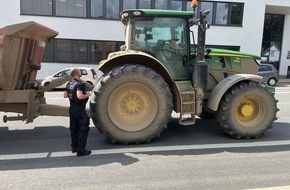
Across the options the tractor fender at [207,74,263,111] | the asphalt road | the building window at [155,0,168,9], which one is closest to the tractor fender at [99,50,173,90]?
the tractor fender at [207,74,263,111]

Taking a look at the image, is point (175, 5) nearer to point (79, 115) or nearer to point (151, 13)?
point (151, 13)

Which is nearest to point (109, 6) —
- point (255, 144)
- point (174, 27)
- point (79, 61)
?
point (79, 61)

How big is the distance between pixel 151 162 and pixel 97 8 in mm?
17115

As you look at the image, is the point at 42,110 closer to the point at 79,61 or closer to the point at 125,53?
the point at 125,53

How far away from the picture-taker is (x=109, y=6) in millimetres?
20094

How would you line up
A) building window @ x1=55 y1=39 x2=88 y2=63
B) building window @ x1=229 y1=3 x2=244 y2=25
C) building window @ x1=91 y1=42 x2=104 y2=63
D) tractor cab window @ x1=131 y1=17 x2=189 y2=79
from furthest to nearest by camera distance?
building window @ x1=229 y1=3 x2=244 y2=25 → building window @ x1=91 y1=42 x2=104 y2=63 → building window @ x1=55 y1=39 x2=88 y2=63 → tractor cab window @ x1=131 y1=17 x2=189 y2=79

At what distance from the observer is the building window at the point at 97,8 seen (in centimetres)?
1991

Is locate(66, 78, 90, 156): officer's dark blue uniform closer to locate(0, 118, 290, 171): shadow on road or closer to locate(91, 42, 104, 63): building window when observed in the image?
locate(0, 118, 290, 171): shadow on road

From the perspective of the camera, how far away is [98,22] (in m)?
20.0

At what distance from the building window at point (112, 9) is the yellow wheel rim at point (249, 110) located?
15815 millimetres

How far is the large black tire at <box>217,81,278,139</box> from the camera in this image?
5.75 metres

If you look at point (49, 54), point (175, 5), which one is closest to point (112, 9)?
point (175, 5)

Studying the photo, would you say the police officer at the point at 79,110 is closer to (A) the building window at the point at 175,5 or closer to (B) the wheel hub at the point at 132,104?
(B) the wheel hub at the point at 132,104

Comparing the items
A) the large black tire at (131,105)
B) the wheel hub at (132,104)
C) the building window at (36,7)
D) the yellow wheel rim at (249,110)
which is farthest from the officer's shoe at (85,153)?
the building window at (36,7)
